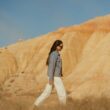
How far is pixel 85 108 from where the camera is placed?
1173 cm

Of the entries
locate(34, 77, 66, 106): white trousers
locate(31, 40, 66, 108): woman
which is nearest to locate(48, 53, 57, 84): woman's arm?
locate(31, 40, 66, 108): woman

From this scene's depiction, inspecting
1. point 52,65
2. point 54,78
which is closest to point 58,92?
point 54,78

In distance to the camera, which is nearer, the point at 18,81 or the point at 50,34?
the point at 18,81

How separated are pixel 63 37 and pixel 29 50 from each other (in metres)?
5.18

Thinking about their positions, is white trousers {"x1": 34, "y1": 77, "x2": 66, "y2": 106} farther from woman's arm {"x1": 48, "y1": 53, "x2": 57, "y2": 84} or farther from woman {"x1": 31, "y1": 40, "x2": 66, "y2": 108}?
woman's arm {"x1": 48, "y1": 53, "x2": 57, "y2": 84}

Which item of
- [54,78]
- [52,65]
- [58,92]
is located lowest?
[58,92]

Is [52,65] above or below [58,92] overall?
above

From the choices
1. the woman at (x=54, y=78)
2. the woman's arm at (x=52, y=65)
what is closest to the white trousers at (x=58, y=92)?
the woman at (x=54, y=78)

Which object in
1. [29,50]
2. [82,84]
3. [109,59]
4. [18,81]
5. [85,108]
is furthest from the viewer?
[29,50]

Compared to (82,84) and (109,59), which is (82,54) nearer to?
(109,59)

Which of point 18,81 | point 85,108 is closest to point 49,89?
point 85,108

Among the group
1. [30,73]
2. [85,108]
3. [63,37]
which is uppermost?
[63,37]

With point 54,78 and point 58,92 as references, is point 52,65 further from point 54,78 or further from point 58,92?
point 58,92

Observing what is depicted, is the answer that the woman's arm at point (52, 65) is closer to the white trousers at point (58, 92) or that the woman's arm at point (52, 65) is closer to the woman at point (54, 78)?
the woman at point (54, 78)
